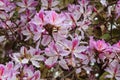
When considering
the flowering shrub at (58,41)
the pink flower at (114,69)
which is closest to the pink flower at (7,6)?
the flowering shrub at (58,41)

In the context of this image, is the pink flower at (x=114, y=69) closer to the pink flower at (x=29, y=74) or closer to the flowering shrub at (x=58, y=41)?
the flowering shrub at (x=58, y=41)

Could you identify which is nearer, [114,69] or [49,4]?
[114,69]

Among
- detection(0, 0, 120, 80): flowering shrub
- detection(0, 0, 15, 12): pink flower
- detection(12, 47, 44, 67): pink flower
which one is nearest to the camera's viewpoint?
detection(0, 0, 120, 80): flowering shrub

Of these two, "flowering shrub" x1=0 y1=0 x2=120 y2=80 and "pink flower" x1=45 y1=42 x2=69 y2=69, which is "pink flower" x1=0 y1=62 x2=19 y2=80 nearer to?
"flowering shrub" x1=0 y1=0 x2=120 y2=80

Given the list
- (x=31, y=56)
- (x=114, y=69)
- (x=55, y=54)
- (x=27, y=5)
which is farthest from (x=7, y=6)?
(x=114, y=69)

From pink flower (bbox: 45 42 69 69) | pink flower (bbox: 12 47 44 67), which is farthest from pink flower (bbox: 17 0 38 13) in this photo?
pink flower (bbox: 45 42 69 69)

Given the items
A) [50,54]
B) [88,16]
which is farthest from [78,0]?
[50,54]

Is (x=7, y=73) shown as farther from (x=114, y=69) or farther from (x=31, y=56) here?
(x=114, y=69)

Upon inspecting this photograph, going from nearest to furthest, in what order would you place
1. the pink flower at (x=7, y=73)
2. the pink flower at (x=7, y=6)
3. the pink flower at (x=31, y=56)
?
1. the pink flower at (x=7, y=73)
2. the pink flower at (x=31, y=56)
3. the pink flower at (x=7, y=6)

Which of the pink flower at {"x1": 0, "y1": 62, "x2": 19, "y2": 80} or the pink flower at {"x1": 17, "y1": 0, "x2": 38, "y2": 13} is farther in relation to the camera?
the pink flower at {"x1": 17, "y1": 0, "x2": 38, "y2": 13}
